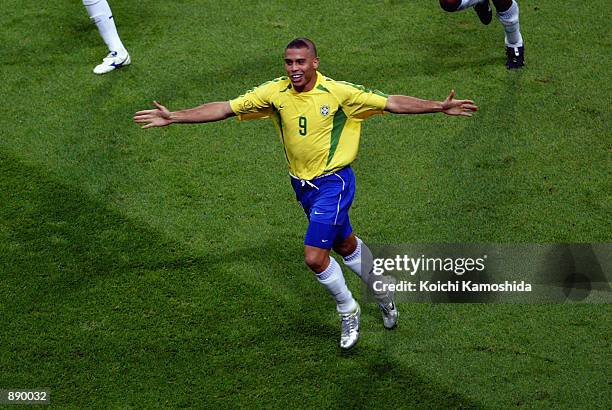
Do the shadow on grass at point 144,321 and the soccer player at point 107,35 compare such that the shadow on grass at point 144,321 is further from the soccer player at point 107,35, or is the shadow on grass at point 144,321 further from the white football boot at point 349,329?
the soccer player at point 107,35

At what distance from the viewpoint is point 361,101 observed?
28.7ft

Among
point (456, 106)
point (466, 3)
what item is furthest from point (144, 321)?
point (466, 3)

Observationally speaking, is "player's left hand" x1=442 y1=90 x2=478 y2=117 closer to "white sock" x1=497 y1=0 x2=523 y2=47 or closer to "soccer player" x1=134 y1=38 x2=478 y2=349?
"soccer player" x1=134 y1=38 x2=478 y2=349

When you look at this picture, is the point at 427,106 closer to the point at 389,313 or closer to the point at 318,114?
the point at 318,114

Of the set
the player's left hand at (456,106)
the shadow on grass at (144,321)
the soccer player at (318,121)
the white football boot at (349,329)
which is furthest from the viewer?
Answer: the white football boot at (349,329)

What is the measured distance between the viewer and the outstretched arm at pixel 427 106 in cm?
852

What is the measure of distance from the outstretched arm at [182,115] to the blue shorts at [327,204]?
34.1 inches

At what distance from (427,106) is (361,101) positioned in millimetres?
551

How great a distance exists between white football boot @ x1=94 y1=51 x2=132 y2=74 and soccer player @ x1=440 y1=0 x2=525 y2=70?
161 inches

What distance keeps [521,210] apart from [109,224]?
168 inches

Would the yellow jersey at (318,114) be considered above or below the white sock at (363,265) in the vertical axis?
above

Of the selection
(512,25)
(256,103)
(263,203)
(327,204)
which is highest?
(256,103)

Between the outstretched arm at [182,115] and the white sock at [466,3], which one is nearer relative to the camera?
the outstretched arm at [182,115]

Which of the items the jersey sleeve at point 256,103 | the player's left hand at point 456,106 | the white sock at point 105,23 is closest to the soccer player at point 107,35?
the white sock at point 105,23
